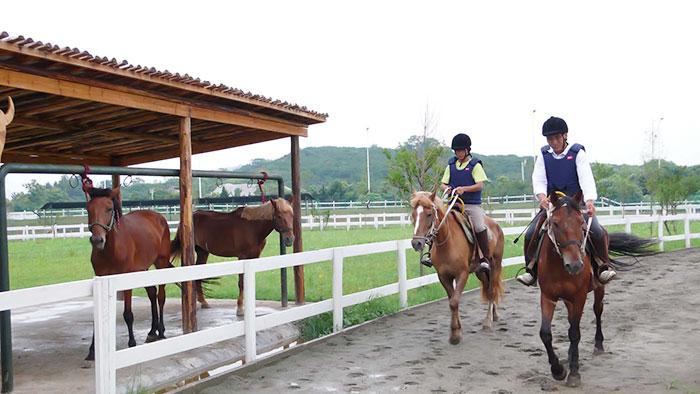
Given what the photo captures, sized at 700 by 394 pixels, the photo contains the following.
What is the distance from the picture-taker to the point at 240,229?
34.8ft

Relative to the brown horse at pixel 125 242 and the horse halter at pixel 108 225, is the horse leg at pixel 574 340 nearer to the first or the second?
the brown horse at pixel 125 242

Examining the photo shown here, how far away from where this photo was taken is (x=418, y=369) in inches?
247

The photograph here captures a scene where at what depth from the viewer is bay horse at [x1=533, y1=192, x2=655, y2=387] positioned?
213 inches

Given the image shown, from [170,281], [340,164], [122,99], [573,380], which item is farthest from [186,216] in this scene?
[340,164]

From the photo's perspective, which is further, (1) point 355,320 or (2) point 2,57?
(1) point 355,320

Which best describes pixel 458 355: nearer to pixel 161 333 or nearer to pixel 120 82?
pixel 161 333

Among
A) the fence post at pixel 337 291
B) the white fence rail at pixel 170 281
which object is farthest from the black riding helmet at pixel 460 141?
the fence post at pixel 337 291

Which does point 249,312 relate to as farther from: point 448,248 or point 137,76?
point 137,76

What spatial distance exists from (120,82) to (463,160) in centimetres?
450

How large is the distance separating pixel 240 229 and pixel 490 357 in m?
5.31

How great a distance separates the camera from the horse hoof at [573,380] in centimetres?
546

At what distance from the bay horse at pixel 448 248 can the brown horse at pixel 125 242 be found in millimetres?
3480

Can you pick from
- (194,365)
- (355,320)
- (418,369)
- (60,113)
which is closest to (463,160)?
(355,320)

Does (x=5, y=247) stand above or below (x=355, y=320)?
above
